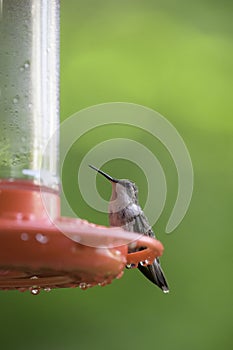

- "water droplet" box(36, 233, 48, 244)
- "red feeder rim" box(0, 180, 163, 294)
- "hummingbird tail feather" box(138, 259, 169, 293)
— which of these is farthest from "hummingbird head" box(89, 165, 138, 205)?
"water droplet" box(36, 233, 48, 244)

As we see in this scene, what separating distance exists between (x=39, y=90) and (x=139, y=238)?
2.48 ft

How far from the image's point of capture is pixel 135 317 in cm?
509

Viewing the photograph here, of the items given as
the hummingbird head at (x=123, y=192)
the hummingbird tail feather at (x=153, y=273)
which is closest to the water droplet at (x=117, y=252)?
the hummingbird head at (x=123, y=192)

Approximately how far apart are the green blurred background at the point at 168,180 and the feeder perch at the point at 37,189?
1960 mm

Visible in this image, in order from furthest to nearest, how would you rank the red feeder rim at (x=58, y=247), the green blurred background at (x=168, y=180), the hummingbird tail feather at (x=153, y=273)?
the green blurred background at (x=168, y=180) → the hummingbird tail feather at (x=153, y=273) → the red feeder rim at (x=58, y=247)

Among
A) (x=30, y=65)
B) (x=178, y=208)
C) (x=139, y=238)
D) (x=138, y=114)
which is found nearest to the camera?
(x=139, y=238)

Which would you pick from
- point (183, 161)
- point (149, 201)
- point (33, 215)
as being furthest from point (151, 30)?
point (33, 215)

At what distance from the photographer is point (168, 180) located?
16.7 feet

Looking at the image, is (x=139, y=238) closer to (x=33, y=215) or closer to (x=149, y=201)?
(x=33, y=215)

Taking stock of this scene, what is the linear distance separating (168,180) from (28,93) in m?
2.36

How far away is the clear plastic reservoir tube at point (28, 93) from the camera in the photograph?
105 inches

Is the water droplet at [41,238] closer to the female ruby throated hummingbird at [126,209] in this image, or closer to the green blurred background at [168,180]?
the female ruby throated hummingbird at [126,209]

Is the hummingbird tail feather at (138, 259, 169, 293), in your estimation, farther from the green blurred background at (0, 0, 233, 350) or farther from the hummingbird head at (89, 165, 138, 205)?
the green blurred background at (0, 0, 233, 350)

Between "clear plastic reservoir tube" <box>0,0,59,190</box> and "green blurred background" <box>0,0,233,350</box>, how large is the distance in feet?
6.31
